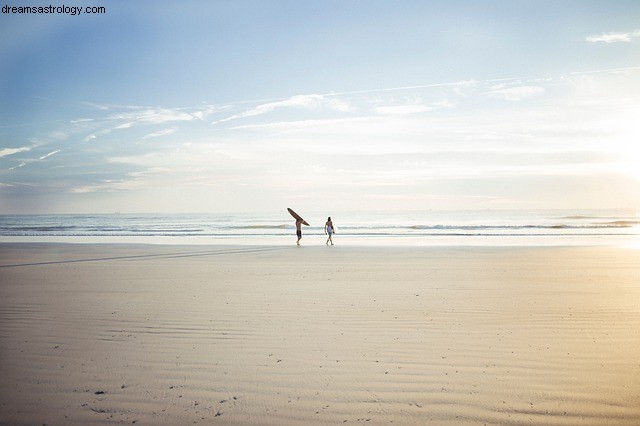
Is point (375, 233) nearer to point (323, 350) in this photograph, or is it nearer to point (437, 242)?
point (437, 242)

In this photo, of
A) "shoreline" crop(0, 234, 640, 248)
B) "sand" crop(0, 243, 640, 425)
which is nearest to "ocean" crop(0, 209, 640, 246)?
"shoreline" crop(0, 234, 640, 248)

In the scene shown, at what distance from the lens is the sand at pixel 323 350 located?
170 inches

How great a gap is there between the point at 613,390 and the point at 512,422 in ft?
4.47

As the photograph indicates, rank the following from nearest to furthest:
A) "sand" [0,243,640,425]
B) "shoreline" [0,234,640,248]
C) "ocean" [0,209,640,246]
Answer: "sand" [0,243,640,425] → "shoreline" [0,234,640,248] → "ocean" [0,209,640,246]

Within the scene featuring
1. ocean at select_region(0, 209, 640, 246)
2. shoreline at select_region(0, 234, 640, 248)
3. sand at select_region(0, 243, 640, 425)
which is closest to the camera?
sand at select_region(0, 243, 640, 425)

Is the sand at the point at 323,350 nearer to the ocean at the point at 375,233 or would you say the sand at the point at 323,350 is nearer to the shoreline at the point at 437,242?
the shoreline at the point at 437,242

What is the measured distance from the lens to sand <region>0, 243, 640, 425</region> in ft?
14.1

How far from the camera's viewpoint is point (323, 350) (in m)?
5.98

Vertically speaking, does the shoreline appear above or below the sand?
above

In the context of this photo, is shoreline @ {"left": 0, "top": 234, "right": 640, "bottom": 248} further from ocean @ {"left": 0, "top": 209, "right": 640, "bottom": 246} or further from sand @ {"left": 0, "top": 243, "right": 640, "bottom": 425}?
sand @ {"left": 0, "top": 243, "right": 640, "bottom": 425}

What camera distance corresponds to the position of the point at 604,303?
28.3ft

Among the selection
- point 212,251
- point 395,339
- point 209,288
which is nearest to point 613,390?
point 395,339

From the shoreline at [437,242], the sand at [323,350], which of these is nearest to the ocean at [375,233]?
the shoreline at [437,242]

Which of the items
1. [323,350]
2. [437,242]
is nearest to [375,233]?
[437,242]
